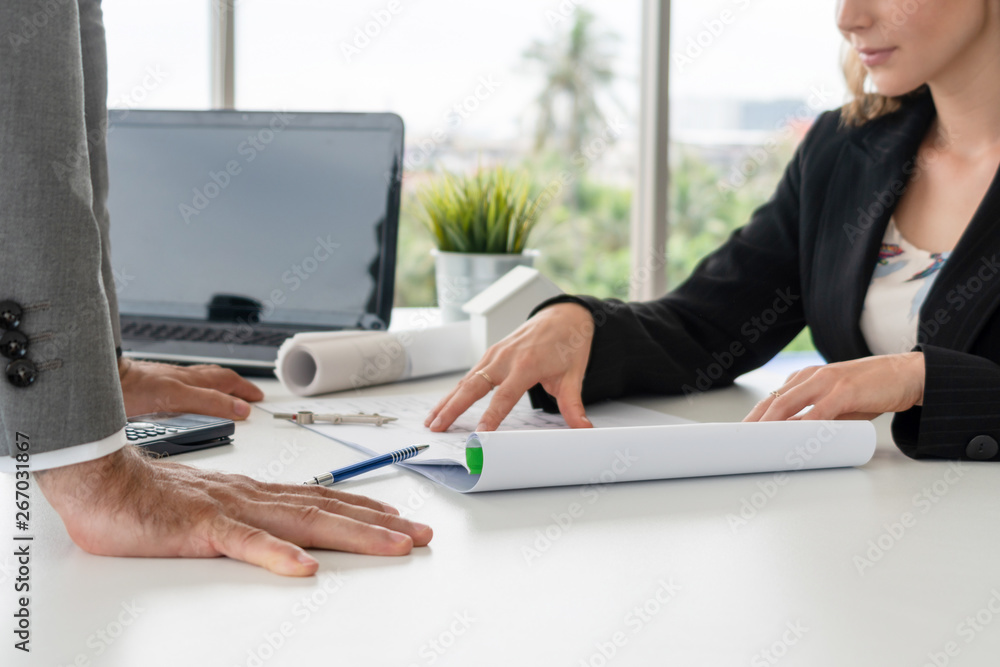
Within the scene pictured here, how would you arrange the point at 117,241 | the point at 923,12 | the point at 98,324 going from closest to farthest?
the point at 98,324
the point at 923,12
the point at 117,241

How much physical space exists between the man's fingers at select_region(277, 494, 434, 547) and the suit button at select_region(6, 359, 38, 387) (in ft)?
0.61

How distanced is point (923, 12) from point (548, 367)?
28.5 inches

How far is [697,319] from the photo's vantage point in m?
1.28

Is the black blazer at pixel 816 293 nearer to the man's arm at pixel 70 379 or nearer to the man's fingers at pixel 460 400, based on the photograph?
the man's fingers at pixel 460 400

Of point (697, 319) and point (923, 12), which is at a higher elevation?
point (923, 12)

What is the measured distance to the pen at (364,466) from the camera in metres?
0.72

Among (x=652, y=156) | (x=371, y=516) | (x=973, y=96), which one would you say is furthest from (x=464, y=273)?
(x=652, y=156)

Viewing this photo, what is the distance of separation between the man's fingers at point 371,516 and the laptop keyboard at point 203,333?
72cm

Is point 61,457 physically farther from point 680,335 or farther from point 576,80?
point 576,80

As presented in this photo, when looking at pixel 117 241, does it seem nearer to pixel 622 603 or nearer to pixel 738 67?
pixel 622 603

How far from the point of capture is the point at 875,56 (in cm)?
123

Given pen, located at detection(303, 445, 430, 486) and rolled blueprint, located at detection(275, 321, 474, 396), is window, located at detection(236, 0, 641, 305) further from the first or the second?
pen, located at detection(303, 445, 430, 486)

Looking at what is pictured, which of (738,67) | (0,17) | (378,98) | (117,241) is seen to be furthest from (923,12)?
(378,98)

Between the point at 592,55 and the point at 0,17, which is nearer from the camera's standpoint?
the point at 0,17
